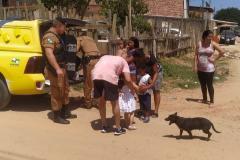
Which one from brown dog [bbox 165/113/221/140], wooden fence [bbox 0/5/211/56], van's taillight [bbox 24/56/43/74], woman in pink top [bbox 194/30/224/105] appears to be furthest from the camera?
wooden fence [bbox 0/5/211/56]

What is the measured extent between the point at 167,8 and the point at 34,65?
34.0 metres

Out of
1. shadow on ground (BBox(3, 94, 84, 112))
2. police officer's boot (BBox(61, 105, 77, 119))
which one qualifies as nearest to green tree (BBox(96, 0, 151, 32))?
shadow on ground (BBox(3, 94, 84, 112))

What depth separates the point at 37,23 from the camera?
9898mm

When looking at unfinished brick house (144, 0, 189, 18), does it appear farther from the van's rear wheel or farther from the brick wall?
the van's rear wheel

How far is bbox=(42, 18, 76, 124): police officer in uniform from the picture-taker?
29.7 feet

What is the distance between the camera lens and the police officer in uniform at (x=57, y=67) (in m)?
9.05

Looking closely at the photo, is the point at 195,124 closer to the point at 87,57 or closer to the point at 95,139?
the point at 95,139

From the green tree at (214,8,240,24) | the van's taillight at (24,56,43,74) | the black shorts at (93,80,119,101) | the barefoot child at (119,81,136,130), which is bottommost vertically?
the green tree at (214,8,240,24)

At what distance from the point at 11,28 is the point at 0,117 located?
1.66 metres

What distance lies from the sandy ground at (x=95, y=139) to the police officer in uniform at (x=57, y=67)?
31cm

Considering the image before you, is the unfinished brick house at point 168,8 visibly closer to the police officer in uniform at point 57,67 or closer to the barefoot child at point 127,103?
the police officer in uniform at point 57,67

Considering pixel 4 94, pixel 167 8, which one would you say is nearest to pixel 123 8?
pixel 4 94

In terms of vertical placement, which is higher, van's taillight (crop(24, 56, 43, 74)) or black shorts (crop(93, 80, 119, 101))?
van's taillight (crop(24, 56, 43, 74))

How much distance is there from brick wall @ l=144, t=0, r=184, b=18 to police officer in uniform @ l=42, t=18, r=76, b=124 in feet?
109
